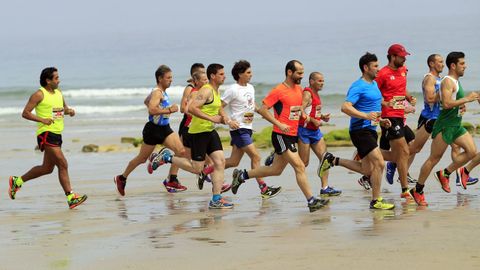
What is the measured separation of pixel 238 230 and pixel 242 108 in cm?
243

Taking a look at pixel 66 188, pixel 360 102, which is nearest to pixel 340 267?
pixel 360 102

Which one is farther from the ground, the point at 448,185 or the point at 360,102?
the point at 360,102

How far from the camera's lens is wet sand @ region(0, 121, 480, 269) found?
7633 millimetres

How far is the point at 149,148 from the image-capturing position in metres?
12.4

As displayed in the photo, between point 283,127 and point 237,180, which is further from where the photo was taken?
point 237,180

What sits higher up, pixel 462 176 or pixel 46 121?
pixel 46 121

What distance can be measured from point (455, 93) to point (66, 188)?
4.28 m

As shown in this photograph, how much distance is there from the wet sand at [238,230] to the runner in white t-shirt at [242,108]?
1.53 feet

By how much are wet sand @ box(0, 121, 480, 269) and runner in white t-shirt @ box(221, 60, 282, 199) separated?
1.53 feet

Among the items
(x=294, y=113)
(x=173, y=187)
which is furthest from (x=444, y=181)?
(x=173, y=187)

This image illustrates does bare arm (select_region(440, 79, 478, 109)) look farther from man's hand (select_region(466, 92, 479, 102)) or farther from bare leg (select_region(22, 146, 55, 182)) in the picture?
bare leg (select_region(22, 146, 55, 182))

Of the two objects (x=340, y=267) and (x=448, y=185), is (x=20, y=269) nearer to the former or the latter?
(x=340, y=267)

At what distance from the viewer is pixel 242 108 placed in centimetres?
1127

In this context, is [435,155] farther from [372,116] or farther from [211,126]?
[211,126]
